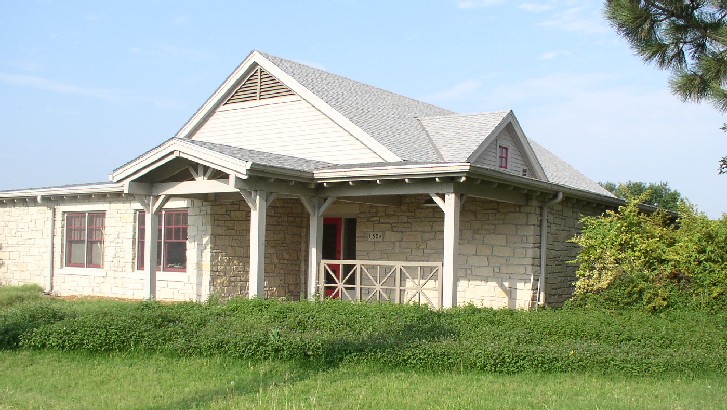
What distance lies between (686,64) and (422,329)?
573 centimetres

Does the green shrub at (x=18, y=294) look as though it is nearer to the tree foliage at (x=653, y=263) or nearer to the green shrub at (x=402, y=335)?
the green shrub at (x=402, y=335)

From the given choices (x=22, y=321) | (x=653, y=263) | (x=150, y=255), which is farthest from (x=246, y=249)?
(x=653, y=263)

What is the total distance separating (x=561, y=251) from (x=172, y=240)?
360 inches

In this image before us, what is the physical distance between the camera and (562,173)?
22.2 m

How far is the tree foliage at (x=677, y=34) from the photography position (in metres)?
11.2

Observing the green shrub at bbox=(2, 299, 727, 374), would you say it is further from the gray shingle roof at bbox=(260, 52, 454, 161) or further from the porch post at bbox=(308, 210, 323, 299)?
the gray shingle roof at bbox=(260, 52, 454, 161)

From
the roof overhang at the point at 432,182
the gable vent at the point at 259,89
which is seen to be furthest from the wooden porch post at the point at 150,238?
the gable vent at the point at 259,89

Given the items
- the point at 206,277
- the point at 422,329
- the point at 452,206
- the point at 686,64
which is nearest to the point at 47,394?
the point at 422,329

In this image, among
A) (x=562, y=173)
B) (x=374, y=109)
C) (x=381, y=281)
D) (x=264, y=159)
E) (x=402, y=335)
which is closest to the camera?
(x=402, y=335)

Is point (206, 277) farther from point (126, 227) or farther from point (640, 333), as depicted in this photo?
point (640, 333)

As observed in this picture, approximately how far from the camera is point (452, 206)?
42.5 ft

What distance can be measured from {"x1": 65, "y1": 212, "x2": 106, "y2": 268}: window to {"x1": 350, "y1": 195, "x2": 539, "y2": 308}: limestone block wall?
758 centimetres

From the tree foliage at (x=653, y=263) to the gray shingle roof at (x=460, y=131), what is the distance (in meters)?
3.55

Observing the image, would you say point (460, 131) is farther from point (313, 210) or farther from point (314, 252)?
point (314, 252)
